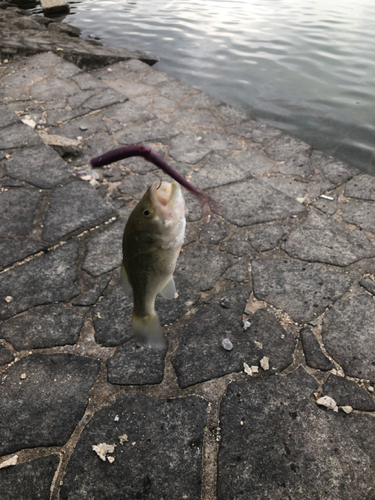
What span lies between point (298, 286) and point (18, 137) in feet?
13.3

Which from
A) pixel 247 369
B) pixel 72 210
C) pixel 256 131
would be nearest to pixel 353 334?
pixel 247 369

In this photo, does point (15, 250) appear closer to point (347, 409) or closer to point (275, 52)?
point (347, 409)

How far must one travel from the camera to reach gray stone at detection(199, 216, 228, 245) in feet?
13.3

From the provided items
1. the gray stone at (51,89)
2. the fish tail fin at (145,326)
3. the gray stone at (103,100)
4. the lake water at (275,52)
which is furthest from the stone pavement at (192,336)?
the lake water at (275,52)

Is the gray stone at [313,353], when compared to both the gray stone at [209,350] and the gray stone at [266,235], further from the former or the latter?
the gray stone at [266,235]

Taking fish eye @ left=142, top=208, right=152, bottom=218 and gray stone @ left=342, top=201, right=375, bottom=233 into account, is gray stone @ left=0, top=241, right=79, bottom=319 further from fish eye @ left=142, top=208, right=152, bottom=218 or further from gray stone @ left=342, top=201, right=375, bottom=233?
gray stone @ left=342, top=201, right=375, bottom=233

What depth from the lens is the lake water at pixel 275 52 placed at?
7887 millimetres

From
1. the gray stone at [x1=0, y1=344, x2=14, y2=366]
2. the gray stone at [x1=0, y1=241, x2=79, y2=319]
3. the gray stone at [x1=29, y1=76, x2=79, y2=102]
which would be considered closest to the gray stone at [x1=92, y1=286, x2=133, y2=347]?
the gray stone at [x1=0, y1=241, x2=79, y2=319]

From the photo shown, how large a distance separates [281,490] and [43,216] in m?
3.26

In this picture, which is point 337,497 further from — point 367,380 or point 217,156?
point 217,156

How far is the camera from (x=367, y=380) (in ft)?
9.41

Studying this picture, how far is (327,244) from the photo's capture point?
4078 mm

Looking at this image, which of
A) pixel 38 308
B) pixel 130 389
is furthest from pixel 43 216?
pixel 130 389

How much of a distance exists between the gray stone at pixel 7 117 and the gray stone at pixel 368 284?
4949mm
